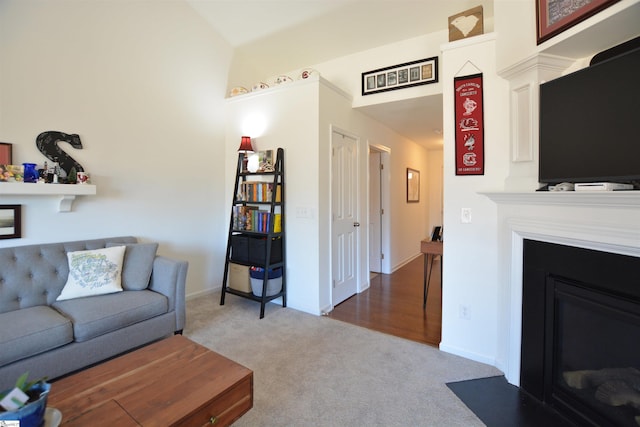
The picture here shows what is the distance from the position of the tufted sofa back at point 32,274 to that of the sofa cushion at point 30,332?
0.14 metres

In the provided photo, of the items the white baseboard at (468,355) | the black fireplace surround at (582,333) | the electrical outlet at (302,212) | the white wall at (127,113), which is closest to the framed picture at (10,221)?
the white wall at (127,113)

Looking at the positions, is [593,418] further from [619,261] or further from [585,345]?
[619,261]

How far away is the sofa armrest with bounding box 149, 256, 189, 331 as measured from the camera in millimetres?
2582

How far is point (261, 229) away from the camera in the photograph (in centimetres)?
339

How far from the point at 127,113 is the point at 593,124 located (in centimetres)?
367

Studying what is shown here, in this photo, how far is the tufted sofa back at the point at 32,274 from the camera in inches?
86.2

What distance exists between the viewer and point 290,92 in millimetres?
3373

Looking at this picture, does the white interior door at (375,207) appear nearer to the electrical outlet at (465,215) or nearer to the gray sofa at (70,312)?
the electrical outlet at (465,215)

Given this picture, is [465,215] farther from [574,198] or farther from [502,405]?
[502,405]

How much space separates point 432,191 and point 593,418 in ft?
20.4

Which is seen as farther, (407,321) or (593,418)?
(407,321)

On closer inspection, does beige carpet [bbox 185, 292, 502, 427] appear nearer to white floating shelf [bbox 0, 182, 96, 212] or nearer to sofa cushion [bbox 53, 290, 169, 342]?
sofa cushion [bbox 53, 290, 169, 342]

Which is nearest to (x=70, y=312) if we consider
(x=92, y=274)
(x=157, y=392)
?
(x=92, y=274)

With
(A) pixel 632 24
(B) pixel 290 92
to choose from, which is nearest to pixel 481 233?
(A) pixel 632 24
